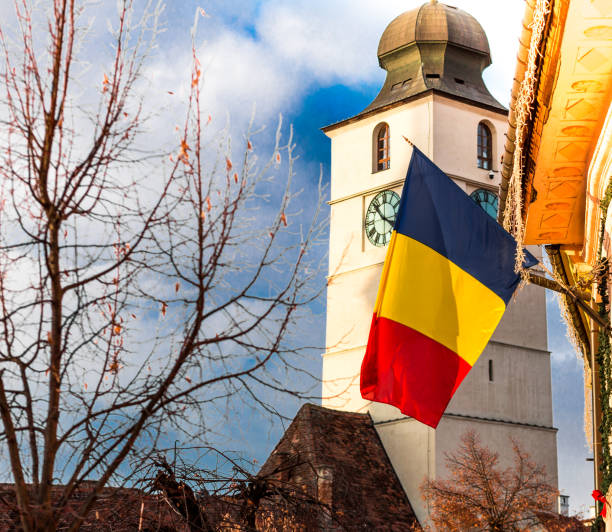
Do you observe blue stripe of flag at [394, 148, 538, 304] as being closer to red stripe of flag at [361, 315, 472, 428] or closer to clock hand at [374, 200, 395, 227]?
red stripe of flag at [361, 315, 472, 428]

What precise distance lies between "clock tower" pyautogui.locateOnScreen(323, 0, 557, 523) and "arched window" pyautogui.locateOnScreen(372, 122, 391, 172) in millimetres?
32

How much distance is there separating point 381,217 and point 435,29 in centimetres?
658

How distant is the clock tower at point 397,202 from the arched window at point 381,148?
3cm

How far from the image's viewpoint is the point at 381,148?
36.3m

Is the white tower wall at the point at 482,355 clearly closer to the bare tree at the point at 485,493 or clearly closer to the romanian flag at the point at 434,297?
the bare tree at the point at 485,493

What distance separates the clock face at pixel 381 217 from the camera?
34531mm

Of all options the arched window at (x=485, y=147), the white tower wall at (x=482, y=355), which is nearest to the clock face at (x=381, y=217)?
the white tower wall at (x=482, y=355)

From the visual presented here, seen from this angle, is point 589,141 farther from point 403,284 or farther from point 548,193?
point 403,284

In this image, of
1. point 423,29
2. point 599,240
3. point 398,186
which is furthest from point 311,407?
point 599,240

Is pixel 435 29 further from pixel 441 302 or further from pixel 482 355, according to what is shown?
pixel 441 302

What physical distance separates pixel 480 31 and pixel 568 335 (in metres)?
26.1

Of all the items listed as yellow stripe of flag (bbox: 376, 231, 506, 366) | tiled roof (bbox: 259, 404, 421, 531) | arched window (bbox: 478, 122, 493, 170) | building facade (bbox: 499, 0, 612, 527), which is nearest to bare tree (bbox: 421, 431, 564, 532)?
tiled roof (bbox: 259, 404, 421, 531)

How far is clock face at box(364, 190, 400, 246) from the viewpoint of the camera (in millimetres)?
34531

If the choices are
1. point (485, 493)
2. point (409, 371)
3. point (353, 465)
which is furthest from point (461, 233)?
point (353, 465)
